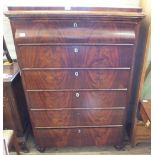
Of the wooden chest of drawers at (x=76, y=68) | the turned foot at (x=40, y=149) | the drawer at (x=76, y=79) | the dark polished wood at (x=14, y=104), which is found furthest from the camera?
the turned foot at (x=40, y=149)

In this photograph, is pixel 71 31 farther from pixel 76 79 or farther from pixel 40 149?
pixel 40 149

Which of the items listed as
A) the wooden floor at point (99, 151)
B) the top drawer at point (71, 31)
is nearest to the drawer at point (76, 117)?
the wooden floor at point (99, 151)

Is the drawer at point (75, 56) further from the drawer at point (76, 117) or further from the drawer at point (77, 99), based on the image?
the drawer at point (76, 117)

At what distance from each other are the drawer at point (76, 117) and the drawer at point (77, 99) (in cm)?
4

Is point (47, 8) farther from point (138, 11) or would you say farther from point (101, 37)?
point (138, 11)

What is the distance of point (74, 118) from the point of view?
5.05 ft

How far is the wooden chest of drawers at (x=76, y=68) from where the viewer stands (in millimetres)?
1231

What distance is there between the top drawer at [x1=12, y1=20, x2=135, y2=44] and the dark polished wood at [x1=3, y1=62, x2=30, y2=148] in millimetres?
380

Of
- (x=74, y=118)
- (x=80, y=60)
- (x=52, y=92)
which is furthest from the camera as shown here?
(x=74, y=118)

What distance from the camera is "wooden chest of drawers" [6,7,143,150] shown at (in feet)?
4.04

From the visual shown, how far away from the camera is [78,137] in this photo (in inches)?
64.0

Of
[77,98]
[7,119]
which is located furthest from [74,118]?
[7,119]

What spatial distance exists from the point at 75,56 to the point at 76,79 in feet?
0.55

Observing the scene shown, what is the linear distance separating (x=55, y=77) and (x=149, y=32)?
2.25 ft
